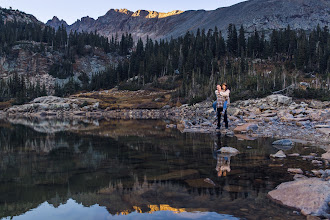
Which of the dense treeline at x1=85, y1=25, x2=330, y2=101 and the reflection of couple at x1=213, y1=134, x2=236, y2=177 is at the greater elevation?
the dense treeline at x1=85, y1=25, x2=330, y2=101

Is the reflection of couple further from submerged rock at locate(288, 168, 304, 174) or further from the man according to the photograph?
the man

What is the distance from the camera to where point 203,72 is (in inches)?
3730

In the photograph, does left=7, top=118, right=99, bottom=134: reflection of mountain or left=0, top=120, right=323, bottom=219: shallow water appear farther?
left=7, top=118, right=99, bottom=134: reflection of mountain

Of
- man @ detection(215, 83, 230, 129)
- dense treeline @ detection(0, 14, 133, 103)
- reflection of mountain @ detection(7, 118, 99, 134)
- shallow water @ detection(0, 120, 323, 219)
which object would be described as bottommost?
reflection of mountain @ detection(7, 118, 99, 134)

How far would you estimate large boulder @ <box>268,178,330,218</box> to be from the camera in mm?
4638

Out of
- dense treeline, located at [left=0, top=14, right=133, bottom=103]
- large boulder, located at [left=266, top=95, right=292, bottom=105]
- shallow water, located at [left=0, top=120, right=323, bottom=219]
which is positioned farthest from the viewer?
dense treeline, located at [left=0, top=14, right=133, bottom=103]

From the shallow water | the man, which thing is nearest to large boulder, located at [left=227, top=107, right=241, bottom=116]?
the man

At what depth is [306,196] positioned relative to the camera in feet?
16.8

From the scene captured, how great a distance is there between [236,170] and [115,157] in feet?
14.9

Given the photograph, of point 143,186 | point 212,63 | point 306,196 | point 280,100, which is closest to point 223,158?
point 143,186

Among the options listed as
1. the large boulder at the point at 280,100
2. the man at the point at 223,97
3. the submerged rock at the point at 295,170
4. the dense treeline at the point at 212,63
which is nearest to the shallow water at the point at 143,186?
the submerged rock at the point at 295,170

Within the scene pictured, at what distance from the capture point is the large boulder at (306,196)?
4.64m

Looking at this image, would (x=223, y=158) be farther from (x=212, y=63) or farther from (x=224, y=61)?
(x=224, y=61)

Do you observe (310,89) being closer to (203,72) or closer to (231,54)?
(203,72)
